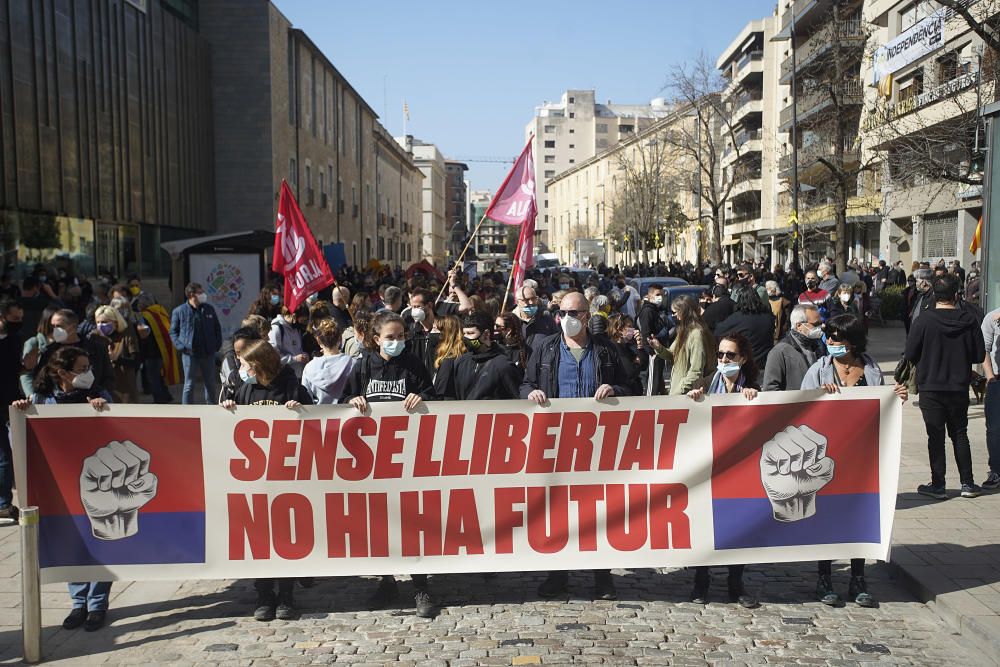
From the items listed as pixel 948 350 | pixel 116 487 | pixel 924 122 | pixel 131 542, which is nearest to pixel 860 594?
pixel 948 350

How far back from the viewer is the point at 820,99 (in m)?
37.3

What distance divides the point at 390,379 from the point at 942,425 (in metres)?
4.92

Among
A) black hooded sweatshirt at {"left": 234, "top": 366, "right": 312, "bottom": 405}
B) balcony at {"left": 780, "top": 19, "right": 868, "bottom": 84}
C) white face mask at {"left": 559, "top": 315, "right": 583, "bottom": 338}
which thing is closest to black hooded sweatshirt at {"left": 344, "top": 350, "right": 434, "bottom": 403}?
black hooded sweatshirt at {"left": 234, "top": 366, "right": 312, "bottom": 405}

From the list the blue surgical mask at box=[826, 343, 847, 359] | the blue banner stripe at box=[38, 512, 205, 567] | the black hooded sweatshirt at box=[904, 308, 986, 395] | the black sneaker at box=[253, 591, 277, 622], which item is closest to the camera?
the blue banner stripe at box=[38, 512, 205, 567]

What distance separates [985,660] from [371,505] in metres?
3.45

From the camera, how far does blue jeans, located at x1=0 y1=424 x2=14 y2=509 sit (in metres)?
7.59

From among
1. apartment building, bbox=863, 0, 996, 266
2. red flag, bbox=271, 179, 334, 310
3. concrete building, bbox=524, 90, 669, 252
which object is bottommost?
red flag, bbox=271, 179, 334, 310

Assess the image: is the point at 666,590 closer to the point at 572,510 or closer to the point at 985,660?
the point at 572,510

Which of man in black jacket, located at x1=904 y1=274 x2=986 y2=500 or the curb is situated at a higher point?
man in black jacket, located at x1=904 y1=274 x2=986 y2=500

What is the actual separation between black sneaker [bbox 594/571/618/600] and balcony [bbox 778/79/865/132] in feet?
84.9

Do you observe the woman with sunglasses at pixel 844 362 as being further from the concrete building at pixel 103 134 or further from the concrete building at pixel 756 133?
the concrete building at pixel 756 133

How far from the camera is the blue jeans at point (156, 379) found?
1275 centimetres

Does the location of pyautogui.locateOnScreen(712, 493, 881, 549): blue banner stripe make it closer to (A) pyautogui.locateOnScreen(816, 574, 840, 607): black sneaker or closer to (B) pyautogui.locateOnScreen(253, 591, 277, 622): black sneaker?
(A) pyautogui.locateOnScreen(816, 574, 840, 607): black sneaker

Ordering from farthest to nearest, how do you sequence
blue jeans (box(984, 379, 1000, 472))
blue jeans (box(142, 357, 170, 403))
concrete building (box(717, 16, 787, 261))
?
concrete building (box(717, 16, 787, 261)) → blue jeans (box(142, 357, 170, 403)) → blue jeans (box(984, 379, 1000, 472))
